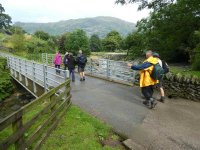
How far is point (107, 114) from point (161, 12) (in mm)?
11766

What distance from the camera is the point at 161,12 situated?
17328mm

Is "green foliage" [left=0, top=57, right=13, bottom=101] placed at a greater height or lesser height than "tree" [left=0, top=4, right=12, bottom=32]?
lesser

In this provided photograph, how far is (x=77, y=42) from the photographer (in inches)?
2603

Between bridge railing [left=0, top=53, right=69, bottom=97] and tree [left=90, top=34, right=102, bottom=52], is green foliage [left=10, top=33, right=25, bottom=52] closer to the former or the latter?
bridge railing [left=0, top=53, right=69, bottom=97]

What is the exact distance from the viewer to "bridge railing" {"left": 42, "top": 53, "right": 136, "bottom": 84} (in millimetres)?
13898

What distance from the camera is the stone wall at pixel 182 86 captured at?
394 inches

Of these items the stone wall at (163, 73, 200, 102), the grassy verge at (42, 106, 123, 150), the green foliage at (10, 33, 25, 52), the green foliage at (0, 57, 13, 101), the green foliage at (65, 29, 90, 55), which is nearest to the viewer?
the grassy verge at (42, 106, 123, 150)

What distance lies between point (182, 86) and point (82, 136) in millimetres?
6192

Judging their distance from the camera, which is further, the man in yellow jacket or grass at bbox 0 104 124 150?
the man in yellow jacket

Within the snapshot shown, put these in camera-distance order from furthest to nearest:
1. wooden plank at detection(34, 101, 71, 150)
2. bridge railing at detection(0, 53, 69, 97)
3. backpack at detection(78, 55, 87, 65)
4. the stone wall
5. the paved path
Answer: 1. backpack at detection(78, 55, 87, 65)
2. bridge railing at detection(0, 53, 69, 97)
3. the stone wall
4. the paved path
5. wooden plank at detection(34, 101, 71, 150)

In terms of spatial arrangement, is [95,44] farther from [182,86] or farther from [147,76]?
[147,76]

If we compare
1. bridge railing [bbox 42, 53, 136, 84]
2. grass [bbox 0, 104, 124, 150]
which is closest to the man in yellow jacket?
grass [bbox 0, 104, 124, 150]

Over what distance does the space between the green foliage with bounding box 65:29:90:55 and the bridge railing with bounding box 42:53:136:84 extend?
46.0 m

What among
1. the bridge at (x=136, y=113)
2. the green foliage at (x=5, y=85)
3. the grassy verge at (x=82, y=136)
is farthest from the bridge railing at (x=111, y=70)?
the green foliage at (x=5, y=85)
